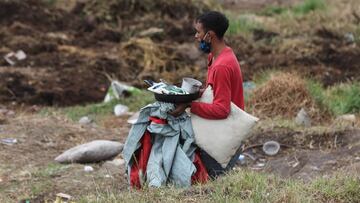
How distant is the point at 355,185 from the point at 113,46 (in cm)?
843

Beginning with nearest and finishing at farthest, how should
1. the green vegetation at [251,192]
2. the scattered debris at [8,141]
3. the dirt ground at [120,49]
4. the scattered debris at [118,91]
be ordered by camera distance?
the green vegetation at [251,192] < the scattered debris at [8,141] < the scattered debris at [118,91] < the dirt ground at [120,49]

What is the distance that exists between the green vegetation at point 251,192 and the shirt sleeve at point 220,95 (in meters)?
0.39

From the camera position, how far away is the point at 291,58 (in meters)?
11.5

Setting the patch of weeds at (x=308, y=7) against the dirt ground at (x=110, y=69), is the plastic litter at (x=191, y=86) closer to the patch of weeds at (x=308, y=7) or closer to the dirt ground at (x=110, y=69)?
the dirt ground at (x=110, y=69)

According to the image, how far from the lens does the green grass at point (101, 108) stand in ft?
28.8

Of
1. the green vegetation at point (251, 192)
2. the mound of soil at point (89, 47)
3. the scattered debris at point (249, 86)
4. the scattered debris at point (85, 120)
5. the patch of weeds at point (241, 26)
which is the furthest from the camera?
the patch of weeds at point (241, 26)

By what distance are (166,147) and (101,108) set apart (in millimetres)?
4416

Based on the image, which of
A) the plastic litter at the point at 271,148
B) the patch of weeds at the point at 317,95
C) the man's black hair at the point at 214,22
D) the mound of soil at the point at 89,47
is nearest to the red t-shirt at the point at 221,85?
the man's black hair at the point at 214,22

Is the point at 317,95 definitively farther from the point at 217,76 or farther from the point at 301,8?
the point at 301,8

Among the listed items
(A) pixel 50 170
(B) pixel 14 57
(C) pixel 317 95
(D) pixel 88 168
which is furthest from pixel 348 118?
(B) pixel 14 57

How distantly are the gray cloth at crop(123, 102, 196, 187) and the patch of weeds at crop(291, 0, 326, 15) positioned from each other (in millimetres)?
11088

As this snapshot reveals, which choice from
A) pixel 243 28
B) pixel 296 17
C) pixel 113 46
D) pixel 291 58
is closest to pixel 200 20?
pixel 291 58

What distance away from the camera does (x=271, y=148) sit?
22.7 ft

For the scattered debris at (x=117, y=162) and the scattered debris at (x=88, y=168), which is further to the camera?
the scattered debris at (x=117, y=162)
